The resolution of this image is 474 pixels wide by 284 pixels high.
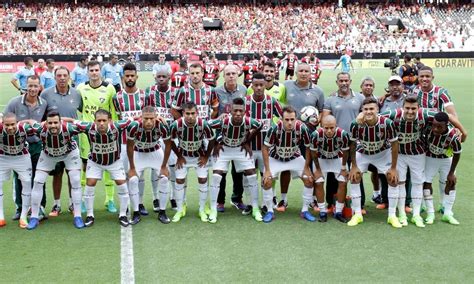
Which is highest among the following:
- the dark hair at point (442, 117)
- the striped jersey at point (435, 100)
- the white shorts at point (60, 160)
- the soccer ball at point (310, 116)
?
the striped jersey at point (435, 100)

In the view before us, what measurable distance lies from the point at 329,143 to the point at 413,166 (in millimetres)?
1073

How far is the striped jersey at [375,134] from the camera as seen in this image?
299 inches

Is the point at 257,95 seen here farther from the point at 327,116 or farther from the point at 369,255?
the point at 369,255

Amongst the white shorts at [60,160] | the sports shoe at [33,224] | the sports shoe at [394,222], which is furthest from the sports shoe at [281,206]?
the sports shoe at [33,224]

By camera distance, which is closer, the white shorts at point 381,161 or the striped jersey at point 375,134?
the striped jersey at point 375,134

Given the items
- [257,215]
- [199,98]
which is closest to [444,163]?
[257,215]

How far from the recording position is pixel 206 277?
596cm

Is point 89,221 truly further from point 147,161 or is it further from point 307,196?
point 307,196

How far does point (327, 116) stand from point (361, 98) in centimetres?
89

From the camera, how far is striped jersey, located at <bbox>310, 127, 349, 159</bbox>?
7.80m

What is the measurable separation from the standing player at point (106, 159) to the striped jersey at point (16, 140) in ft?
1.96

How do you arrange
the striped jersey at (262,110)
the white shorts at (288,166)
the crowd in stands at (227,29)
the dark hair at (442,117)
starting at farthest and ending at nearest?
the crowd in stands at (227,29) → the striped jersey at (262,110) → the white shorts at (288,166) → the dark hair at (442,117)

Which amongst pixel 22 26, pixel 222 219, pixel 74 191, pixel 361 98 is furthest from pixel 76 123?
pixel 22 26

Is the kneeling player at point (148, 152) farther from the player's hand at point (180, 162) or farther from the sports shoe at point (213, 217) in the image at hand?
the sports shoe at point (213, 217)
